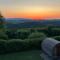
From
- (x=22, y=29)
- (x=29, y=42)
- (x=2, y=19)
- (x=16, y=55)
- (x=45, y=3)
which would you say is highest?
(x=45, y=3)

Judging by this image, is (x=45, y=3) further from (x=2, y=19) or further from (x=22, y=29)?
(x=2, y=19)

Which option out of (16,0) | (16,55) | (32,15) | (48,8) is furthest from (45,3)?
(16,55)

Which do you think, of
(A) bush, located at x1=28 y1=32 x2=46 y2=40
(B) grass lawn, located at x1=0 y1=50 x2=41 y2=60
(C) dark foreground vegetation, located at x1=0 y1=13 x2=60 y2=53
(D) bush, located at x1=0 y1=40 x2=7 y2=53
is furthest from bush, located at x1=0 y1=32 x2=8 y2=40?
(A) bush, located at x1=28 y1=32 x2=46 y2=40

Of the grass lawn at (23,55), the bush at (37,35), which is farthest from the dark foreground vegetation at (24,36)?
the grass lawn at (23,55)

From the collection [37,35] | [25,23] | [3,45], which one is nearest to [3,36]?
[3,45]

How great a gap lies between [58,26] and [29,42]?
93cm

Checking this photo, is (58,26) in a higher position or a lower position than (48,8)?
lower

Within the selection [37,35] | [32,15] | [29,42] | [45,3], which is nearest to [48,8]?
[45,3]

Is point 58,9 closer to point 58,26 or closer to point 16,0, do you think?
point 58,26

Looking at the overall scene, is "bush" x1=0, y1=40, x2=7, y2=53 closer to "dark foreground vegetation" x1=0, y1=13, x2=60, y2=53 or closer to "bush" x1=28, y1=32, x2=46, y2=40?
"dark foreground vegetation" x1=0, y1=13, x2=60, y2=53

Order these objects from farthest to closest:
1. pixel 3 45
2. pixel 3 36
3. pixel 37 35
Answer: pixel 37 35 < pixel 3 36 < pixel 3 45

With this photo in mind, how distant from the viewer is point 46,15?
15.4 feet

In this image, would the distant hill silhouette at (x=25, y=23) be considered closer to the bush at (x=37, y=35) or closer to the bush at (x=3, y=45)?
the bush at (x=37, y=35)

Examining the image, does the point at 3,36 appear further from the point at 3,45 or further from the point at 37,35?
the point at 37,35
